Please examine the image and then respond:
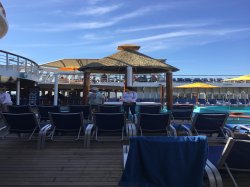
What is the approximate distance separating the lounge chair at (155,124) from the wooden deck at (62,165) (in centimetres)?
58

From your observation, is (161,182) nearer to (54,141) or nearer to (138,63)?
(54,141)

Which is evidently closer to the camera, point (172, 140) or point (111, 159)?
point (172, 140)

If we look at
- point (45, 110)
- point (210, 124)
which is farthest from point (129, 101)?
point (210, 124)

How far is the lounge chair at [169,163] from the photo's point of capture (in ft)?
9.89

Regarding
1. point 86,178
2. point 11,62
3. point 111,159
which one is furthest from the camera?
point 11,62

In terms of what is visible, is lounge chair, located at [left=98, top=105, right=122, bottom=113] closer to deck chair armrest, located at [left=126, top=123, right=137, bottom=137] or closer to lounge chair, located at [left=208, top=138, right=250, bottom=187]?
deck chair armrest, located at [left=126, top=123, right=137, bottom=137]

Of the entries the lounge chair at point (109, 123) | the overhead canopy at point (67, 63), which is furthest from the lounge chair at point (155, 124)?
the overhead canopy at point (67, 63)

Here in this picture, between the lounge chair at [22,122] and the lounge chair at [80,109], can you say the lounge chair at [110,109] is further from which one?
the lounge chair at [22,122]

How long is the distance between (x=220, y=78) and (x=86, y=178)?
31939mm

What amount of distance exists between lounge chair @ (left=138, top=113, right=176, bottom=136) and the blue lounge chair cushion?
2.85 meters

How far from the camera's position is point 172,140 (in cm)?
304

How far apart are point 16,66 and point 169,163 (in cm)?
1240

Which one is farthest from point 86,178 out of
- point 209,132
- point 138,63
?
point 138,63

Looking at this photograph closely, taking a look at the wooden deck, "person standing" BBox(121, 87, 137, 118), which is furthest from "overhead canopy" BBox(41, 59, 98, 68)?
the wooden deck
